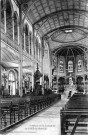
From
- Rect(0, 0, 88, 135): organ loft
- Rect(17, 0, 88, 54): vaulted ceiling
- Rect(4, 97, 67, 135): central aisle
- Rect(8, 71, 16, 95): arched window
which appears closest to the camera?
Rect(4, 97, 67, 135): central aisle

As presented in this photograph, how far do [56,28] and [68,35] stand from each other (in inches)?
268

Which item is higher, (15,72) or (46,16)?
(46,16)

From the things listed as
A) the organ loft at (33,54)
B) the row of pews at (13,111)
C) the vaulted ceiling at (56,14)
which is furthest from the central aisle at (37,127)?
the vaulted ceiling at (56,14)

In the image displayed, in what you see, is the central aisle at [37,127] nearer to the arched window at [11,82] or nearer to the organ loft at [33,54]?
the organ loft at [33,54]

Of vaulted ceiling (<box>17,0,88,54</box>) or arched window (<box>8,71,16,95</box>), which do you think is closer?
vaulted ceiling (<box>17,0,88,54</box>)

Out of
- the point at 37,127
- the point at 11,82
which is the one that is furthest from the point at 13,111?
the point at 11,82

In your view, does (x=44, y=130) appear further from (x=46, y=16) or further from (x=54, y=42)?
(x=54, y=42)

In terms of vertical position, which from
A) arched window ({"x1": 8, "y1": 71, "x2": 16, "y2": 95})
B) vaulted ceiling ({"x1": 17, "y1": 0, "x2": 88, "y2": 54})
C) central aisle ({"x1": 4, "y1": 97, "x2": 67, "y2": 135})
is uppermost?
vaulted ceiling ({"x1": 17, "y1": 0, "x2": 88, "y2": 54})

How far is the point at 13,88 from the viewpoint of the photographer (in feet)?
80.8

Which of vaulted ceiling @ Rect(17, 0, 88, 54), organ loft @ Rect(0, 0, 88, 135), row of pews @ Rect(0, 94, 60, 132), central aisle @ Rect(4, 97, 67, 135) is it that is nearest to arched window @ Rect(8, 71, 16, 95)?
organ loft @ Rect(0, 0, 88, 135)

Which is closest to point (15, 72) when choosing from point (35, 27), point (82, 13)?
point (35, 27)

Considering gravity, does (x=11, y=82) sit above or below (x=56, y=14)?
below

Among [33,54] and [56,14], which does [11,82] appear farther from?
[56,14]

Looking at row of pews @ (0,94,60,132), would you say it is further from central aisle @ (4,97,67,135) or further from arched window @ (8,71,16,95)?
arched window @ (8,71,16,95)
